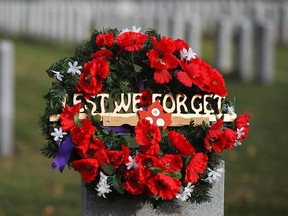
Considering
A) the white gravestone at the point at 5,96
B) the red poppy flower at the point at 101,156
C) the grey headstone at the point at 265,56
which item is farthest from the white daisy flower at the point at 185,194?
the grey headstone at the point at 265,56

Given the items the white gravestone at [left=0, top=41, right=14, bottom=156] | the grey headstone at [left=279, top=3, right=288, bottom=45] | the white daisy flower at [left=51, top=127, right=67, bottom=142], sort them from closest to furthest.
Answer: the white daisy flower at [left=51, top=127, right=67, bottom=142]
the white gravestone at [left=0, top=41, right=14, bottom=156]
the grey headstone at [left=279, top=3, right=288, bottom=45]

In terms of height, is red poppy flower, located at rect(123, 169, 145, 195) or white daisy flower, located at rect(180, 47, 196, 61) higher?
white daisy flower, located at rect(180, 47, 196, 61)

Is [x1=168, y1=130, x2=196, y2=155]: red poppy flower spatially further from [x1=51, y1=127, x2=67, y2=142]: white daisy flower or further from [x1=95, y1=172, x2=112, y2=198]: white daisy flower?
[x1=51, y1=127, x2=67, y2=142]: white daisy flower

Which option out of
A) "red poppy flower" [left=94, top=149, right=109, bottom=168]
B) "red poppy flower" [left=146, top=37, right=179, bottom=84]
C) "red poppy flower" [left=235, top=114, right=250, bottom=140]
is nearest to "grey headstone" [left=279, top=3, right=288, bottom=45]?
"red poppy flower" [left=235, top=114, right=250, bottom=140]

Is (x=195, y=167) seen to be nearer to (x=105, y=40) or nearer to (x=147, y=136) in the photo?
(x=147, y=136)

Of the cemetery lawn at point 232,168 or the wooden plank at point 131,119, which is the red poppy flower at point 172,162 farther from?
the cemetery lawn at point 232,168

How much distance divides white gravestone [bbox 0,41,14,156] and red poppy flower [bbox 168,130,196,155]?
704 centimetres

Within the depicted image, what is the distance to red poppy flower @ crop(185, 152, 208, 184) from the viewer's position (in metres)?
5.48

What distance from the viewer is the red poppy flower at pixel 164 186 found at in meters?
5.34

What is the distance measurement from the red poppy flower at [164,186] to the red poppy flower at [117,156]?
0.62ft

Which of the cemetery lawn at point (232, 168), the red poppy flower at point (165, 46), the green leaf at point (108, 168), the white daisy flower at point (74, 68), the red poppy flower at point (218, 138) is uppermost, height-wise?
the red poppy flower at point (165, 46)

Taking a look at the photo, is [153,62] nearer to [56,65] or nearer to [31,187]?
[56,65]

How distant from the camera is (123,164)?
17.8ft

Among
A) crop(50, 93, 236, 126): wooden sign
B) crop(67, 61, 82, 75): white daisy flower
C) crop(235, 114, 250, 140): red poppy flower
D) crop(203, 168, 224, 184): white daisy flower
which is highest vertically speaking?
crop(67, 61, 82, 75): white daisy flower
